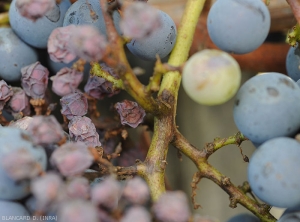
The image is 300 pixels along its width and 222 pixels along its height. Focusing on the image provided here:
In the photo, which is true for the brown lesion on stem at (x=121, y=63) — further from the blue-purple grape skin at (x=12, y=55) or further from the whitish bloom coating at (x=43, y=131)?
the blue-purple grape skin at (x=12, y=55)

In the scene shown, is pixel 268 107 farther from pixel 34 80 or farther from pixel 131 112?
pixel 34 80

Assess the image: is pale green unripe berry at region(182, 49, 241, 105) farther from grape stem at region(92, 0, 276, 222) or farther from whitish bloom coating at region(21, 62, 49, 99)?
whitish bloom coating at region(21, 62, 49, 99)

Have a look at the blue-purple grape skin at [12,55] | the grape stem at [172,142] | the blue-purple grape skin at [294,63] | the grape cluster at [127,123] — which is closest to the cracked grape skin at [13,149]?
the grape cluster at [127,123]

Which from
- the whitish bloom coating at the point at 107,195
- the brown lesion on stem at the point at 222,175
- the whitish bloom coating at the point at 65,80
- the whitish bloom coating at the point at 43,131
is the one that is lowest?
the brown lesion on stem at the point at 222,175

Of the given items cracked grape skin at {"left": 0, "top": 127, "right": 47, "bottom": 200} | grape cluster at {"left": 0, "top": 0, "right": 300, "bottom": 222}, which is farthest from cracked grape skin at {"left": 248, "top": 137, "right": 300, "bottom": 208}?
cracked grape skin at {"left": 0, "top": 127, "right": 47, "bottom": 200}

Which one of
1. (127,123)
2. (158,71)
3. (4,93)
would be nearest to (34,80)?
(4,93)
